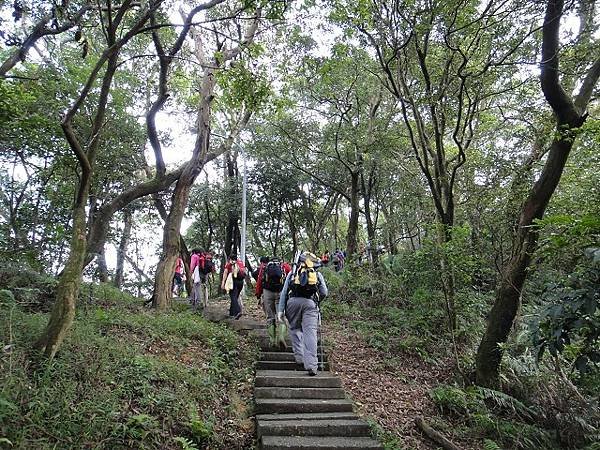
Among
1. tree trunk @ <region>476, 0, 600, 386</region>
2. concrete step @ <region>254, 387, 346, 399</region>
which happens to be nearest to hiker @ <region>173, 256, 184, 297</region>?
concrete step @ <region>254, 387, 346, 399</region>

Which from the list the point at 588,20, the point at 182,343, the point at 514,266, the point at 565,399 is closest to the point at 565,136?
the point at 514,266

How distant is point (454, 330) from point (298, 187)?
40.2 feet

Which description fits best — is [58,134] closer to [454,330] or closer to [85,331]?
[85,331]

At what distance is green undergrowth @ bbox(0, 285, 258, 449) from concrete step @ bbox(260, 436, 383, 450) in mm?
451

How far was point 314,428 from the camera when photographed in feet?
18.4

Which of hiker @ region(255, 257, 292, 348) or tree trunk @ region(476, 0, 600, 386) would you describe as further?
hiker @ region(255, 257, 292, 348)

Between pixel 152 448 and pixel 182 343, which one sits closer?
pixel 152 448

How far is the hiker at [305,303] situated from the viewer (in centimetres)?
708

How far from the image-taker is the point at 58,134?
9055mm

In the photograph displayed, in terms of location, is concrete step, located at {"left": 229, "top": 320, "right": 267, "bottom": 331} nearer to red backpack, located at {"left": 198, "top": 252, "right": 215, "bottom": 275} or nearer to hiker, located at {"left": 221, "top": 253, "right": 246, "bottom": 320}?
hiker, located at {"left": 221, "top": 253, "right": 246, "bottom": 320}

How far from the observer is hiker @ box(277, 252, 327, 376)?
708 centimetres

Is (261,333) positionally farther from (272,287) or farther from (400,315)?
(400,315)

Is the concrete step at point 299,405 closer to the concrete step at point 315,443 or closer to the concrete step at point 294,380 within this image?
the concrete step at point 294,380

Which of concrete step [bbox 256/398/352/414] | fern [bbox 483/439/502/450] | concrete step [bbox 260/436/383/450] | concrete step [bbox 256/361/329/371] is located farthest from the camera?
concrete step [bbox 256/361/329/371]
